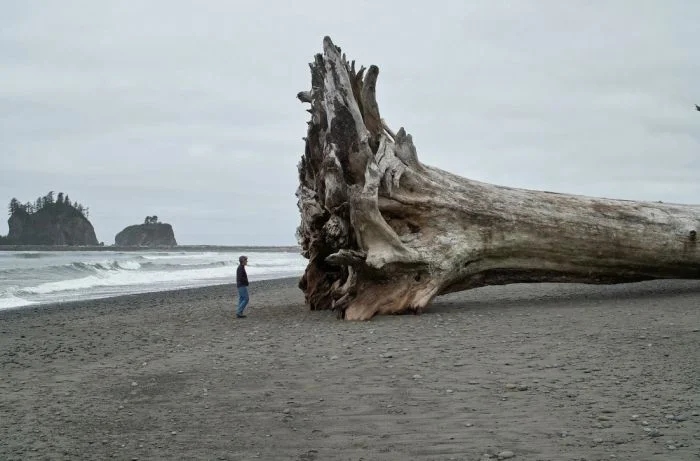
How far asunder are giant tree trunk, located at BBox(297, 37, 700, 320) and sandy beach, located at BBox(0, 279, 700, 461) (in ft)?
2.64

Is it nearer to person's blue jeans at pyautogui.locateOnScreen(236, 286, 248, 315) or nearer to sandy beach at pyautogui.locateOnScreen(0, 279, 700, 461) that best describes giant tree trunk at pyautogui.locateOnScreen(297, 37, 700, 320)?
sandy beach at pyautogui.locateOnScreen(0, 279, 700, 461)

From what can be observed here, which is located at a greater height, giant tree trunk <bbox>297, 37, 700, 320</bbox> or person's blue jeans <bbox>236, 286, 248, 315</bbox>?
giant tree trunk <bbox>297, 37, 700, 320</bbox>

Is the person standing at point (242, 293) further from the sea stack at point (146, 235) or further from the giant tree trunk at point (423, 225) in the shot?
the sea stack at point (146, 235)

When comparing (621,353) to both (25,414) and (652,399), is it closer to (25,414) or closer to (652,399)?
(652,399)

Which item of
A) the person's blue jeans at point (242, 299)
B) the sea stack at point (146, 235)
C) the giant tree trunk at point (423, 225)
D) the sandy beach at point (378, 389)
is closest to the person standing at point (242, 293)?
the person's blue jeans at point (242, 299)

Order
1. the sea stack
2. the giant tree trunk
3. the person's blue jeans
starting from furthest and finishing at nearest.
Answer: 1. the sea stack
2. the person's blue jeans
3. the giant tree trunk

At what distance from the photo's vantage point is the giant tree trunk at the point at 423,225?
10.7m

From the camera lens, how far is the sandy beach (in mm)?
4734

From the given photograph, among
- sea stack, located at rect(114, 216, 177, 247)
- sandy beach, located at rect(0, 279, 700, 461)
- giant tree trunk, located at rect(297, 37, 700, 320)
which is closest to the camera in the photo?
sandy beach, located at rect(0, 279, 700, 461)

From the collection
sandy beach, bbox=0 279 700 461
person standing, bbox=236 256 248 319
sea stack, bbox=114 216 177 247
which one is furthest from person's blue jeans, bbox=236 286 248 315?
sea stack, bbox=114 216 177 247

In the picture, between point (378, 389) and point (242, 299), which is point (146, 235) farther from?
point (378, 389)

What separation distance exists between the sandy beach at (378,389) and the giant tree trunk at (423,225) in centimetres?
81

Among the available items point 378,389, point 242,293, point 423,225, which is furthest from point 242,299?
point 378,389

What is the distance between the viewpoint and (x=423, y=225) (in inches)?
441
